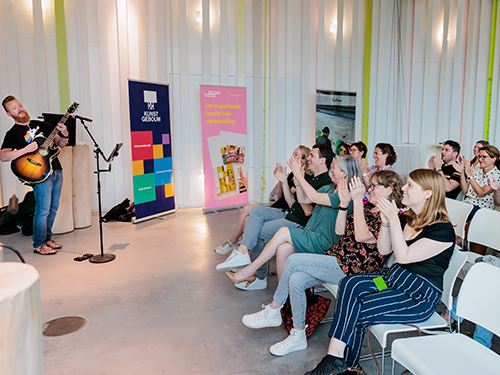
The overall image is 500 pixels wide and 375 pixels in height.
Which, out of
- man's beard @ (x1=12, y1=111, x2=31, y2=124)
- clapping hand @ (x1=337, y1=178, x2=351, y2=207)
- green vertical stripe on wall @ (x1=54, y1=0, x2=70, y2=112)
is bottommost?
clapping hand @ (x1=337, y1=178, x2=351, y2=207)

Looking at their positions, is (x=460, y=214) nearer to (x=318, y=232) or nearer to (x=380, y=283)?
(x=318, y=232)

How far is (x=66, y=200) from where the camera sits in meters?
5.38

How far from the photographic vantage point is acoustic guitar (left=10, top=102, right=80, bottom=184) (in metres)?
4.22

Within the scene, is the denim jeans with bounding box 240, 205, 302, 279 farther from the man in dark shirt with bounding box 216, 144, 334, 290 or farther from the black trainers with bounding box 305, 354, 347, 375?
the black trainers with bounding box 305, 354, 347, 375

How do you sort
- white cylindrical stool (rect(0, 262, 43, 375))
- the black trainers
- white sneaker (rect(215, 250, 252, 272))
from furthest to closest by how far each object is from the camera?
white sneaker (rect(215, 250, 252, 272)) < the black trainers < white cylindrical stool (rect(0, 262, 43, 375))

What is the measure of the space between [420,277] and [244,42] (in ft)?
19.5

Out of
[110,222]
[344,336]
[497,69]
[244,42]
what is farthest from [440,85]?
[344,336]

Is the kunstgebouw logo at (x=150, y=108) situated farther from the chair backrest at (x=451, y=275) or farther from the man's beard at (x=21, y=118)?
the chair backrest at (x=451, y=275)

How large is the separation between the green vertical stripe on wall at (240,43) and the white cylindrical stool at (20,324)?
618 centimetres

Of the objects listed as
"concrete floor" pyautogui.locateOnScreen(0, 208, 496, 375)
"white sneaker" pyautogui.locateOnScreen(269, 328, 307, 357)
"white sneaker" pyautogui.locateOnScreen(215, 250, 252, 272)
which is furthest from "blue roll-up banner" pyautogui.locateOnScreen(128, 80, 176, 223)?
"white sneaker" pyautogui.locateOnScreen(269, 328, 307, 357)

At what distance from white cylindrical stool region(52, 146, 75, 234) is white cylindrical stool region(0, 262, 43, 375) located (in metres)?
4.17

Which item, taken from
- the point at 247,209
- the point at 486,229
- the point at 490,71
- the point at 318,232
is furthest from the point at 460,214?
the point at 490,71

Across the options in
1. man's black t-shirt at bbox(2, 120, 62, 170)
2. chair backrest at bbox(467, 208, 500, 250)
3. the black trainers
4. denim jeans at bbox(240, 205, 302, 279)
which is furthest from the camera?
man's black t-shirt at bbox(2, 120, 62, 170)

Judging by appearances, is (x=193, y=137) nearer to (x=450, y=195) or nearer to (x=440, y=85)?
(x=450, y=195)
